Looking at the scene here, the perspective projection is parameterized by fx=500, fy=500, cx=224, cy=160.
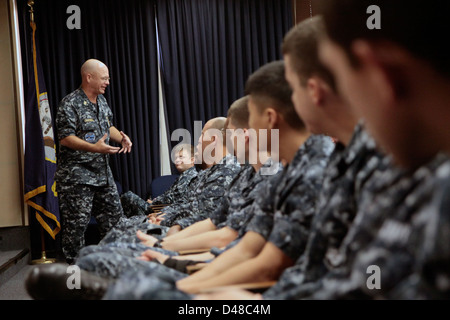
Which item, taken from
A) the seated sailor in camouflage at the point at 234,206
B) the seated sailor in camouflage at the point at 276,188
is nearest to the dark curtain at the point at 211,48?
the seated sailor in camouflage at the point at 234,206

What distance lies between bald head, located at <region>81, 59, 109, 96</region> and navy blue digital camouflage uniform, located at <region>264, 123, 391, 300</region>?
3.47 meters

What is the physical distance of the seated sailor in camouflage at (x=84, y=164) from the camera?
4.16 metres

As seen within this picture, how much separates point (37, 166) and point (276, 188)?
11.5 feet

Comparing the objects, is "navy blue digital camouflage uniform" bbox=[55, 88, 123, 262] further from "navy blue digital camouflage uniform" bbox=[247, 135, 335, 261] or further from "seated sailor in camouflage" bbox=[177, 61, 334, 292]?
"navy blue digital camouflage uniform" bbox=[247, 135, 335, 261]

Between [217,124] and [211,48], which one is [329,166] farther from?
[211,48]

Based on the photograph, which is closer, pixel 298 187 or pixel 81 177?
pixel 298 187

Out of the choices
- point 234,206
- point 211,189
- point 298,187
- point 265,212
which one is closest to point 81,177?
point 211,189

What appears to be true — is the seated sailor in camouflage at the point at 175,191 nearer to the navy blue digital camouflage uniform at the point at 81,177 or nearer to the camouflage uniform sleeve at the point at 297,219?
the navy blue digital camouflage uniform at the point at 81,177

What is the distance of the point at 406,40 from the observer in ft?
2.11

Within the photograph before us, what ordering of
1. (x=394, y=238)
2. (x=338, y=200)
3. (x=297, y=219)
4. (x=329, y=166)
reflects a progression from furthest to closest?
(x=297, y=219)
(x=329, y=166)
(x=338, y=200)
(x=394, y=238)

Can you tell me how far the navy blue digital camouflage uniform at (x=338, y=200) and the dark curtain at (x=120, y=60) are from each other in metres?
4.32

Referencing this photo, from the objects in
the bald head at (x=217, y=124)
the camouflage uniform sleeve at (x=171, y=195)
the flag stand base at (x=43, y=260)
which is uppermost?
the bald head at (x=217, y=124)

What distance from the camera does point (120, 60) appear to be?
5.25 meters

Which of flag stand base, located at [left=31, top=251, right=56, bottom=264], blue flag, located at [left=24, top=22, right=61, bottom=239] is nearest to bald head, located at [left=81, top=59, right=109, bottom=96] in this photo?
blue flag, located at [left=24, top=22, right=61, bottom=239]
